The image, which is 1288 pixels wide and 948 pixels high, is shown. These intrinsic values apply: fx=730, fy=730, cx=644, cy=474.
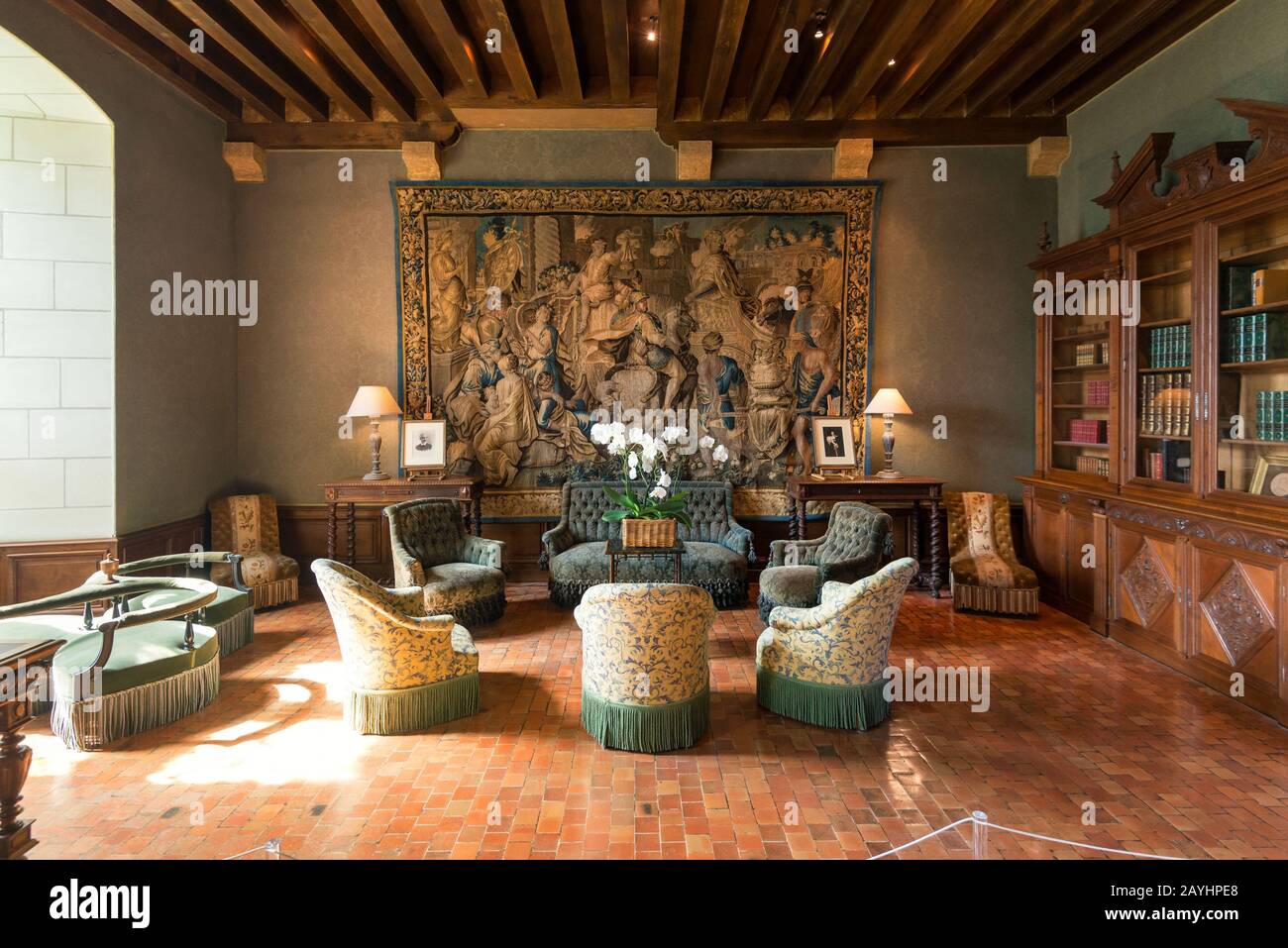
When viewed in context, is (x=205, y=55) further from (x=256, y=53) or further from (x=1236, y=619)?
(x=1236, y=619)

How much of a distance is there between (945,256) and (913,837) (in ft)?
20.4

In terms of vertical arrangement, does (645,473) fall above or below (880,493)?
above

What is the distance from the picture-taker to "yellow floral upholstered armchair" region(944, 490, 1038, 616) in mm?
6363

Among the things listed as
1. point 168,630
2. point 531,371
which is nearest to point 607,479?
point 531,371

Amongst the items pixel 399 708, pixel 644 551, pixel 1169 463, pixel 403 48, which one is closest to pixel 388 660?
→ pixel 399 708

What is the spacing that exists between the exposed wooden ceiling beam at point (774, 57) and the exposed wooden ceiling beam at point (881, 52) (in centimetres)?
64

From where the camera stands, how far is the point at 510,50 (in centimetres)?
588

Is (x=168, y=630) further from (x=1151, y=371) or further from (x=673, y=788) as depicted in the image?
(x=1151, y=371)

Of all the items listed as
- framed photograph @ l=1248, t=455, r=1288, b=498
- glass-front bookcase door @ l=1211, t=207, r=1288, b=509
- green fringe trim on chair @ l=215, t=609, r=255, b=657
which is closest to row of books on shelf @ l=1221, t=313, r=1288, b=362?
glass-front bookcase door @ l=1211, t=207, r=1288, b=509

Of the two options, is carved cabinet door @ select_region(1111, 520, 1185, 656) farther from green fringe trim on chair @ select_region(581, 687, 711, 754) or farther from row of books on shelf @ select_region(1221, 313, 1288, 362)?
green fringe trim on chair @ select_region(581, 687, 711, 754)

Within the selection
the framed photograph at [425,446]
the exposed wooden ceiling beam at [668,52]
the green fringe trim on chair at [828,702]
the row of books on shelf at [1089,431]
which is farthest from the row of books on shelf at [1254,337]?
the framed photograph at [425,446]

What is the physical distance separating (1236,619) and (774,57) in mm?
5175

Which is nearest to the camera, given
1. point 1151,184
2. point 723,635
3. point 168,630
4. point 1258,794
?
point 1258,794
